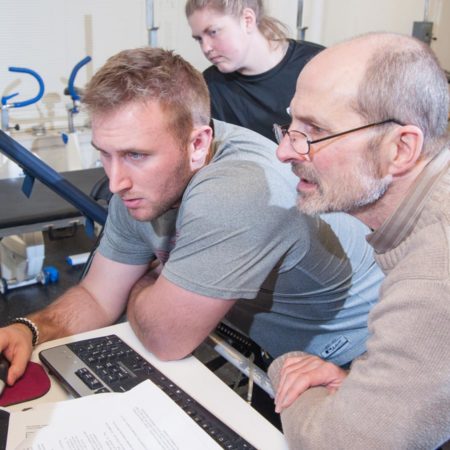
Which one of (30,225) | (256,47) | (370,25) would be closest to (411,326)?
(256,47)

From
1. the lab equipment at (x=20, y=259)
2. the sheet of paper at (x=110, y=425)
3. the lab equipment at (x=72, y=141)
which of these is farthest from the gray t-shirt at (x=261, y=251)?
the lab equipment at (x=72, y=141)

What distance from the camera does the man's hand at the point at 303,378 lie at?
92 centimetres

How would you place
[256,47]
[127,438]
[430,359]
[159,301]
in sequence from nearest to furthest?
[430,359] < [127,438] < [159,301] < [256,47]

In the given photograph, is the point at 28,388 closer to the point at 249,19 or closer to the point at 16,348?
the point at 16,348

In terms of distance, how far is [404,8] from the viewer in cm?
443

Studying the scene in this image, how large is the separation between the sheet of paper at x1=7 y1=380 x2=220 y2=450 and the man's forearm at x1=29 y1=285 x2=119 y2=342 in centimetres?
31

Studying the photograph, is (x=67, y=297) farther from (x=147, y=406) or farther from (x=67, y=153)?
(x=67, y=153)

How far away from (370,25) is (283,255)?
3884 mm

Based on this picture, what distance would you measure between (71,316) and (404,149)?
32.5 inches

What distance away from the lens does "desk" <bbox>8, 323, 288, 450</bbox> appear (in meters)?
0.85

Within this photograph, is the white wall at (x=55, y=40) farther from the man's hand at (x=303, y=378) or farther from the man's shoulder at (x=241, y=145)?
the man's hand at (x=303, y=378)

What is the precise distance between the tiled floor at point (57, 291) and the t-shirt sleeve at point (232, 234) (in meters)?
0.93

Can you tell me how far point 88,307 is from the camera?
1.30m

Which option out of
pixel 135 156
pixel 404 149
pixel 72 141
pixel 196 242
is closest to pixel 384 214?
pixel 404 149
